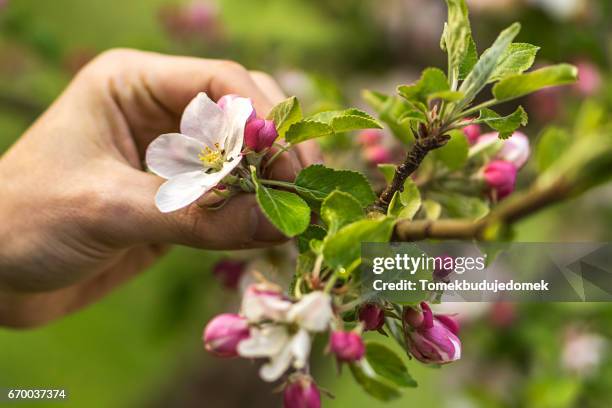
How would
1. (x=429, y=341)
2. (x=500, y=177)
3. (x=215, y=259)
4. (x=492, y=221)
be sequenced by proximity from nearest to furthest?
(x=492, y=221) → (x=429, y=341) → (x=500, y=177) → (x=215, y=259)

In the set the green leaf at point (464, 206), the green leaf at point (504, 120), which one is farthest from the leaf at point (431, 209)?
the green leaf at point (504, 120)

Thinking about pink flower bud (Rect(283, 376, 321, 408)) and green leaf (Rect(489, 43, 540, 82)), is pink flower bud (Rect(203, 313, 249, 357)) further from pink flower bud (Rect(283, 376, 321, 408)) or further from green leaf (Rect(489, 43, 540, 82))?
green leaf (Rect(489, 43, 540, 82))

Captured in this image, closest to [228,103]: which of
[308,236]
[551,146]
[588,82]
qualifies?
[308,236]

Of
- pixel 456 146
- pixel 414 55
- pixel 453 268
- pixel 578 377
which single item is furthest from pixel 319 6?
pixel 453 268

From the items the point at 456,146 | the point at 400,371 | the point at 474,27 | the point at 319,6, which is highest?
the point at 319,6

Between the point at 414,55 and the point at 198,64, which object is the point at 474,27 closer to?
the point at 414,55

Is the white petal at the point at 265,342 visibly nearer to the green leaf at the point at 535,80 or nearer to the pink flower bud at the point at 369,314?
the pink flower bud at the point at 369,314

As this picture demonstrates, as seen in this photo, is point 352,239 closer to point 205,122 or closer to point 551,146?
point 205,122
